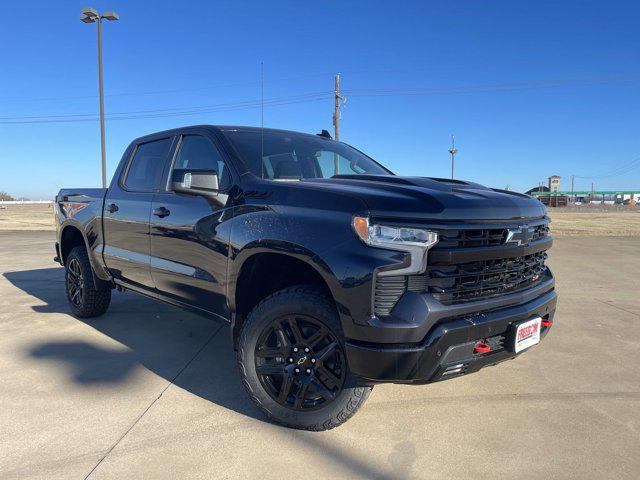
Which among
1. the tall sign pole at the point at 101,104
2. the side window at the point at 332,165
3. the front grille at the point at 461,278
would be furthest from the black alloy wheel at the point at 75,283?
the tall sign pole at the point at 101,104

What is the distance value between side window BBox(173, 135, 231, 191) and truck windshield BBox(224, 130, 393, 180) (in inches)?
6.5

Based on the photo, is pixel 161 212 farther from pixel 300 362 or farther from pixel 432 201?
pixel 432 201

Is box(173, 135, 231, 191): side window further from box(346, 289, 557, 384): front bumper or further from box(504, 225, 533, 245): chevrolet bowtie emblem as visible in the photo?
box(504, 225, 533, 245): chevrolet bowtie emblem

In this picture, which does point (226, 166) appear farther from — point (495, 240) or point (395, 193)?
point (495, 240)

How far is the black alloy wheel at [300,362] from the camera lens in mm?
2512

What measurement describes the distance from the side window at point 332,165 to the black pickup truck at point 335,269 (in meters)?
0.02

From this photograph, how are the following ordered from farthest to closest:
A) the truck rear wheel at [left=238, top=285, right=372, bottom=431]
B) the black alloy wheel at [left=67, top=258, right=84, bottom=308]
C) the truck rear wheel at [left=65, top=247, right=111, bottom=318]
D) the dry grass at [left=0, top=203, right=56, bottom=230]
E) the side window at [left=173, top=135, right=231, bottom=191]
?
the dry grass at [left=0, top=203, right=56, bottom=230] < the black alloy wheel at [left=67, top=258, right=84, bottom=308] < the truck rear wheel at [left=65, top=247, right=111, bottom=318] < the side window at [left=173, top=135, right=231, bottom=191] < the truck rear wheel at [left=238, top=285, right=372, bottom=431]

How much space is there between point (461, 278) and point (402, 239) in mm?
401

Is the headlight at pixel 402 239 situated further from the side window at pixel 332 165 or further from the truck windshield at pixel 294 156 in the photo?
the side window at pixel 332 165

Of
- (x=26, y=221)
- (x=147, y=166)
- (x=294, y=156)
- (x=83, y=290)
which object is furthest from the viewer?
(x=26, y=221)

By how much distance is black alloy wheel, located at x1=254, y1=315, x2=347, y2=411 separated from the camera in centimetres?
251

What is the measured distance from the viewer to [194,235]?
3229mm

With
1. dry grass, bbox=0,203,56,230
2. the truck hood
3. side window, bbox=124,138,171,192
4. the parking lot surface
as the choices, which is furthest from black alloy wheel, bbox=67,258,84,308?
dry grass, bbox=0,203,56,230

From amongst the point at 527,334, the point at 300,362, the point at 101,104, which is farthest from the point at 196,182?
the point at 101,104
